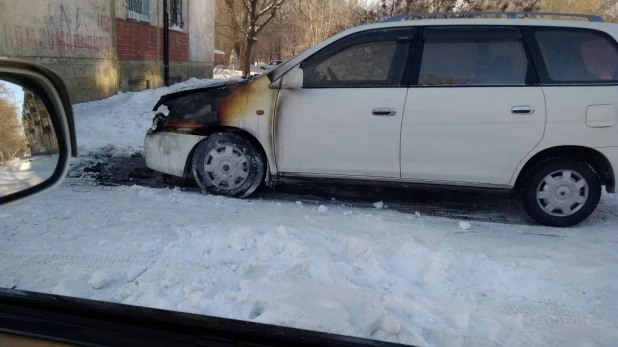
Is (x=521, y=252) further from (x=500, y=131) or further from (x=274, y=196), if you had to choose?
(x=274, y=196)

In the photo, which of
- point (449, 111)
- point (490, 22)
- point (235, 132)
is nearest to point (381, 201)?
point (449, 111)

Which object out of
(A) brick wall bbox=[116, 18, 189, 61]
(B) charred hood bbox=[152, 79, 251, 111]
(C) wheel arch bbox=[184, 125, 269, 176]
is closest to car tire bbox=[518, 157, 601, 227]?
(C) wheel arch bbox=[184, 125, 269, 176]

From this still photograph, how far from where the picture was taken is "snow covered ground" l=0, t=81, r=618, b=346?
2.83 meters

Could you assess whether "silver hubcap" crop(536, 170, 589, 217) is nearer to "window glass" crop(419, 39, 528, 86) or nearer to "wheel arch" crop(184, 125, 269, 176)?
"window glass" crop(419, 39, 528, 86)

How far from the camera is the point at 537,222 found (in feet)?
15.1

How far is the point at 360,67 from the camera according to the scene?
467cm

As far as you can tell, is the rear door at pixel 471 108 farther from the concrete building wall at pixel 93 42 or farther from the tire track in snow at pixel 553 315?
the concrete building wall at pixel 93 42

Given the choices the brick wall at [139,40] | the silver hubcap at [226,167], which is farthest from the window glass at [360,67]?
the brick wall at [139,40]

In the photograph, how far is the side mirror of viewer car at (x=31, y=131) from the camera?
176cm

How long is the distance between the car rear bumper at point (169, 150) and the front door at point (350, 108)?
100 cm

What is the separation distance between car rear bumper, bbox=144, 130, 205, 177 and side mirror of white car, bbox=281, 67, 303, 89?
41.4 inches

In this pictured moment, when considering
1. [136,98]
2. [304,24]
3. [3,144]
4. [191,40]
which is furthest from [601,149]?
[304,24]

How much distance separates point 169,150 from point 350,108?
2009mm

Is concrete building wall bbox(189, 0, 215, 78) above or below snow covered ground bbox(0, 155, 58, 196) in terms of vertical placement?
above
